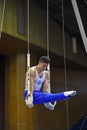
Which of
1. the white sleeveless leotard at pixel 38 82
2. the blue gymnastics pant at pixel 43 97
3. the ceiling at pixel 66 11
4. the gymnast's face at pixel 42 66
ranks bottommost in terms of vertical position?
the blue gymnastics pant at pixel 43 97

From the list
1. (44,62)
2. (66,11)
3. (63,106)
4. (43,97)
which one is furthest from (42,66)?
(63,106)

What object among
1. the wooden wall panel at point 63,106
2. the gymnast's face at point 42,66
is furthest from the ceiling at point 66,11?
the gymnast's face at point 42,66

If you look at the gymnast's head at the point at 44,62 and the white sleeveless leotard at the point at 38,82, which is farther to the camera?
the white sleeveless leotard at the point at 38,82

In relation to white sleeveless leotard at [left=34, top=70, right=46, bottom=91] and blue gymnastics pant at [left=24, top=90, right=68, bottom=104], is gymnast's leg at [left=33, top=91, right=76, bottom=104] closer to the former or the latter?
blue gymnastics pant at [left=24, top=90, right=68, bottom=104]

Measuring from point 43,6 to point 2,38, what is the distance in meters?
3.14

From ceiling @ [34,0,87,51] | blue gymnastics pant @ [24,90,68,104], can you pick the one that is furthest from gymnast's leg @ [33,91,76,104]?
ceiling @ [34,0,87,51]

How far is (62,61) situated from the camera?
1686 cm

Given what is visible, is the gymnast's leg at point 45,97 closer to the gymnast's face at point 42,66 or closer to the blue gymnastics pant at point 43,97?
the blue gymnastics pant at point 43,97

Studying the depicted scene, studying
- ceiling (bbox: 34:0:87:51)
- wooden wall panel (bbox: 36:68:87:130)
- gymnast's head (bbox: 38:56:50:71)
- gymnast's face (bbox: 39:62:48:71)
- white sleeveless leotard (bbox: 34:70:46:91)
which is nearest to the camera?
gymnast's head (bbox: 38:56:50:71)

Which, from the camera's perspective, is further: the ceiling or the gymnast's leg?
the ceiling

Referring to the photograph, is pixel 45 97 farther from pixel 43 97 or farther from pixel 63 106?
pixel 63 106

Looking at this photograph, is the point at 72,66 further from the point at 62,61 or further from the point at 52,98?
the point at 52,98

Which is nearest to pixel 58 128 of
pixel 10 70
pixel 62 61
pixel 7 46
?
pixel 62 61

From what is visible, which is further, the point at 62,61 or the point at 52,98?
the point at 62,61
